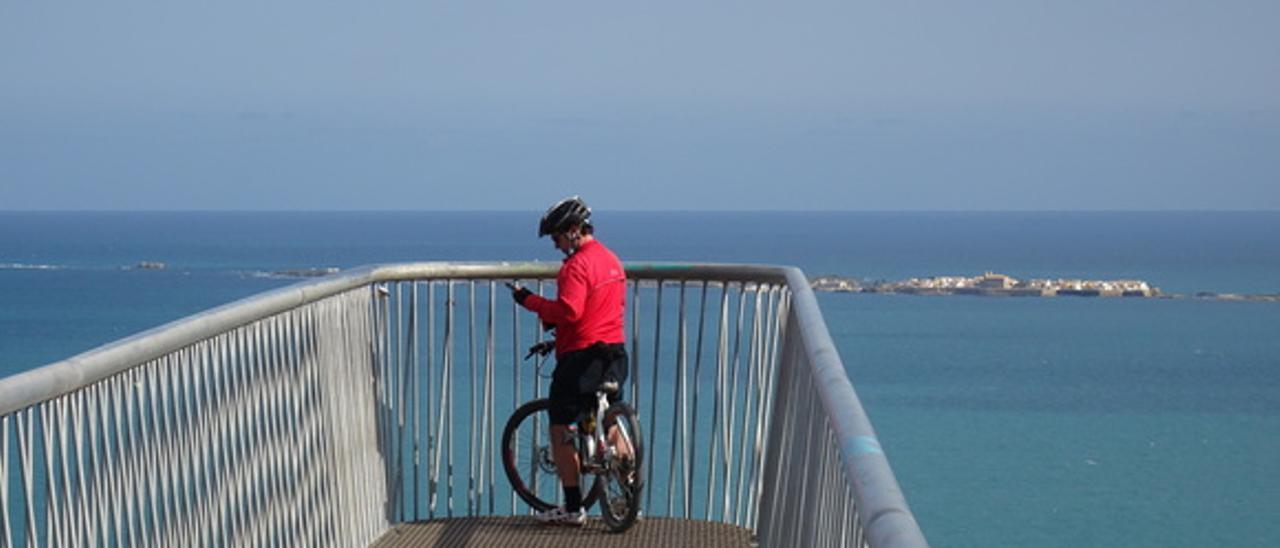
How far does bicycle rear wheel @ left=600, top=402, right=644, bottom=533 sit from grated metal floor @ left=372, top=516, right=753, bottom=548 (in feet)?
0.24

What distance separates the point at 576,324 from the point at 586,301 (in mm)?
118

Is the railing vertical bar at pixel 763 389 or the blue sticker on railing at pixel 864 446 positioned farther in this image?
the railing vertical bar at pixel 763 389

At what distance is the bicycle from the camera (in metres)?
9.00

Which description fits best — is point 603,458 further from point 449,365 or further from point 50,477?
point 50,477

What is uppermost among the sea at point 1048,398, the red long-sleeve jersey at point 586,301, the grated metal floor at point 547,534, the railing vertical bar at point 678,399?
the red long-sleeve jersey at point 586,301

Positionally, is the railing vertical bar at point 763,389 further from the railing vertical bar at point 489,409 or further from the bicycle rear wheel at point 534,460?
the railing vertical bar at point 489,409

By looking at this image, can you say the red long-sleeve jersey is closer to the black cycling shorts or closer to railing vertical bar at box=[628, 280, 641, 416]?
the black cycling shorts

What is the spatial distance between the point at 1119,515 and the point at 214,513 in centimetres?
7703

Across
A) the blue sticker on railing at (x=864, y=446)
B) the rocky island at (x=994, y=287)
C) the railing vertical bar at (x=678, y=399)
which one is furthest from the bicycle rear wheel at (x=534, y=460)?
the rocky island at (x=994, y=287)

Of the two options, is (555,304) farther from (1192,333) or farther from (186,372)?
(1192,333)

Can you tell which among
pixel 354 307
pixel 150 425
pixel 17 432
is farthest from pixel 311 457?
pixel 17 432

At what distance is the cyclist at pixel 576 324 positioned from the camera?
873 cm

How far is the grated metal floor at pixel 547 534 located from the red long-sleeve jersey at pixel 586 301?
2.49ft

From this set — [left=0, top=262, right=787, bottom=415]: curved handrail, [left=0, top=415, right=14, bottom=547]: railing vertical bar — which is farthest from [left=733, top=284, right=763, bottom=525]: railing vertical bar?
[left=0, top=415, right=14, bottom=547]: railing vertical bar
